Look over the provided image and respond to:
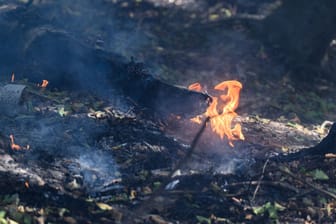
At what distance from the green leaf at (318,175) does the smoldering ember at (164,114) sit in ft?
0.07

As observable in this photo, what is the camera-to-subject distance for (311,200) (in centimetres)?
575

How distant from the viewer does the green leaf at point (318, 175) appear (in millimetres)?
6168

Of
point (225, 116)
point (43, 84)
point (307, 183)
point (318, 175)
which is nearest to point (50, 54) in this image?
point (43, 84)

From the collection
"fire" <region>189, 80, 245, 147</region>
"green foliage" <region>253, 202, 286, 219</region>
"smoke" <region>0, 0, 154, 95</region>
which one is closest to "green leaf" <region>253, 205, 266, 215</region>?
"green foliage" <region>253, 202, 286, 219</region>

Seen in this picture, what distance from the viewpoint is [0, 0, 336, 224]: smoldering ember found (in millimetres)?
5156

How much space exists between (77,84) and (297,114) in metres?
4.66

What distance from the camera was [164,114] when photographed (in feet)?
22.8

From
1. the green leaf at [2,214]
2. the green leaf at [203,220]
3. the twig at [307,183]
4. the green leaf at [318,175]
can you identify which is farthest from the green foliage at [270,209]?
the green leaf at [2,214]

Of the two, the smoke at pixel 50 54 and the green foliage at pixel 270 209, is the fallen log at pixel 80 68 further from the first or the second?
the green foliage at pixel 270 209

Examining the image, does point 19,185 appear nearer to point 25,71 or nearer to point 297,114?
point 25,71

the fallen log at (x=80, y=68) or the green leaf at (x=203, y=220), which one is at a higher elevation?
the fallen log at (x=80, y=68)

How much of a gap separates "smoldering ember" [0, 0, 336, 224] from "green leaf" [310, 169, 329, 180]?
0.07 feet

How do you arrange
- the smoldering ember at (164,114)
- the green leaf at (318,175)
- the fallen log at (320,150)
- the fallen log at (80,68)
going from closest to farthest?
the smoldering ember at (164,114)
the green leaf at (318,175)
the fallen log at (320,150)
the fallen log at (80,68)

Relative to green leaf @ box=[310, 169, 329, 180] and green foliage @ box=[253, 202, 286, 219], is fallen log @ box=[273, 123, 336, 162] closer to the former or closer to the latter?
green leaf @ box=[310, 169, 329, 180]
